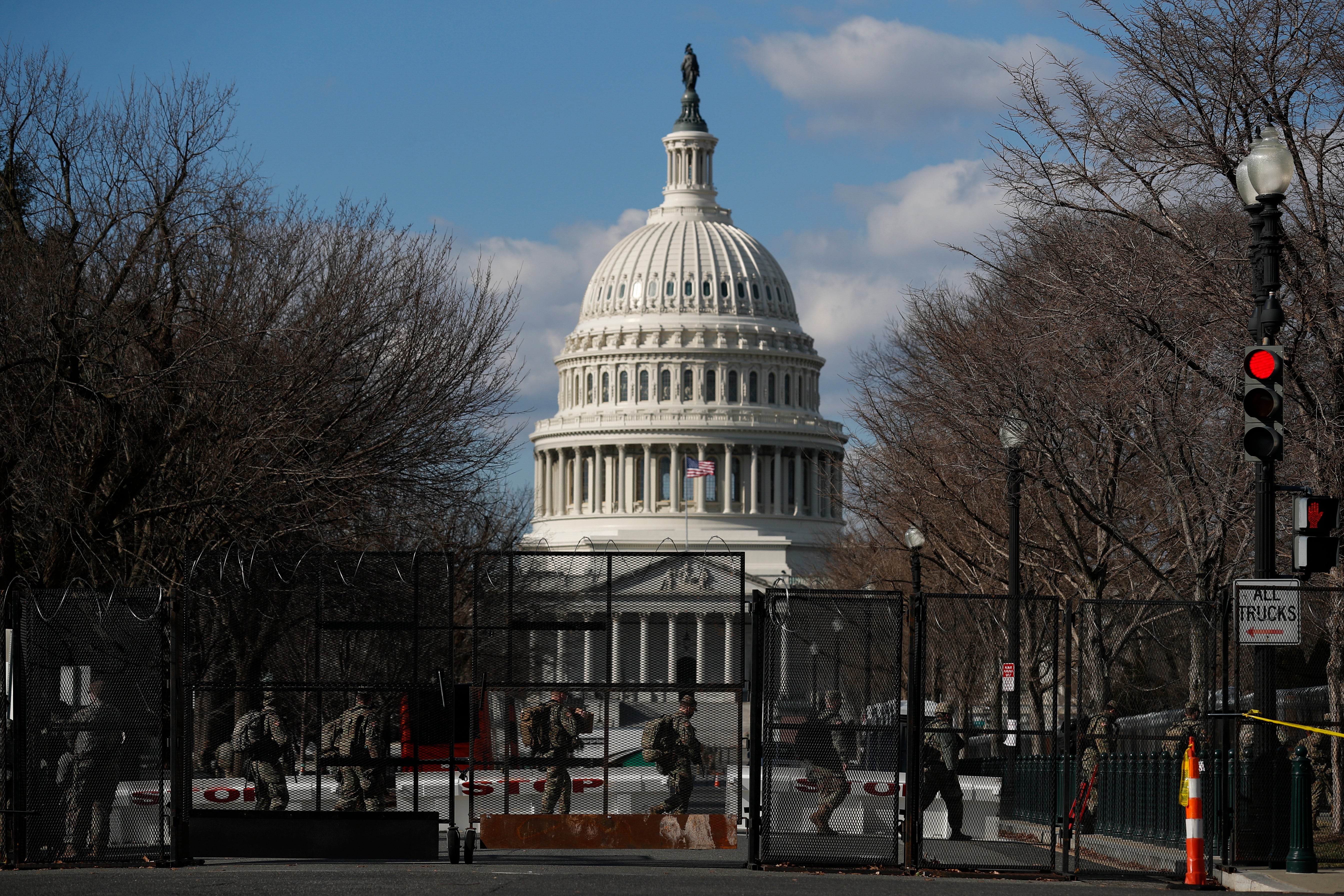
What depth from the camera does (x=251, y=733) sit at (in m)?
16.2

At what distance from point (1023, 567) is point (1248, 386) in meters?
20.0

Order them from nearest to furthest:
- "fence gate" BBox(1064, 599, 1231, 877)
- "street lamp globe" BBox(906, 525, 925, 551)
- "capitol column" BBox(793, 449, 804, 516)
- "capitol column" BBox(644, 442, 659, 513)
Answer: "fence gate" BBox(1064, 599, 1231, 877), "street lamp globe" BBox(906, 525, 925, 551), "capitol column" BBox(644, 442, 659, 513), "capitol column" BBox(793, 449, 804, 516)

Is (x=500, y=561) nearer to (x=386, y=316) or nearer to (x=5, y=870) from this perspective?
(x=5, y=870)

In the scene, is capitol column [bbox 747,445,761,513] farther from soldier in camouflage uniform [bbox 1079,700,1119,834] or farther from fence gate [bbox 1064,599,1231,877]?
soldier in camouflage uniform [bbox 1079,700,1119,834]

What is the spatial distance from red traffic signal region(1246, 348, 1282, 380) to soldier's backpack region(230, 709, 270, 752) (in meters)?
9.22

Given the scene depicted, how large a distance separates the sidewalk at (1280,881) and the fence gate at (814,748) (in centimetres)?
278

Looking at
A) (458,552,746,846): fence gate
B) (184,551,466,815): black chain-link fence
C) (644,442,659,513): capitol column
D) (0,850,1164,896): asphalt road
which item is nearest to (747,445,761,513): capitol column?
(644,442,659,513): capitol column

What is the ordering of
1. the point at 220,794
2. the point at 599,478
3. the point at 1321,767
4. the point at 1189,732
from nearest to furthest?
the point at 220,794
the point at 1189,732
the point at 1321,767
the point at 599,478

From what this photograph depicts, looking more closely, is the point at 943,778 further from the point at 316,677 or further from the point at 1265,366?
the point at 316,677

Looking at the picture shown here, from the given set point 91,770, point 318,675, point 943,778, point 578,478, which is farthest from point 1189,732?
point 578,478

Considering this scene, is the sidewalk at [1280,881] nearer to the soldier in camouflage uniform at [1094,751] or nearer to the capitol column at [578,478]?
the soldier in camouflage uniform at [1094,751]

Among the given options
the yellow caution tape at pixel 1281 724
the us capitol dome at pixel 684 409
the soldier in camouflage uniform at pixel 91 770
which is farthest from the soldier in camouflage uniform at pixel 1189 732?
the us capitol dome at pixel 684 409

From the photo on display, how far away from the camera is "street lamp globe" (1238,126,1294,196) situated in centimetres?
1438

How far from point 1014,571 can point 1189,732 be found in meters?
8.69
